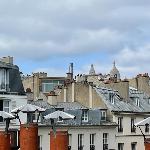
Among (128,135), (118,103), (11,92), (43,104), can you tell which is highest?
(11,92)

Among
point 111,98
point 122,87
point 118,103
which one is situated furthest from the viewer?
point 122,87

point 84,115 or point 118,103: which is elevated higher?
point 118,103

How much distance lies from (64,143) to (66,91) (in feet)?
107

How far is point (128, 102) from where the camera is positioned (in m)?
64.4

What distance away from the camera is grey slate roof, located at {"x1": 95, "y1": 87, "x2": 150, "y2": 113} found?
6100 cm

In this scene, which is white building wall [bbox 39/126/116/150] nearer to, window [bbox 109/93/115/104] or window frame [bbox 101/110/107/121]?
window frame [bbox 101/110/107/121]

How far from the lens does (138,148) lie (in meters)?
61.7

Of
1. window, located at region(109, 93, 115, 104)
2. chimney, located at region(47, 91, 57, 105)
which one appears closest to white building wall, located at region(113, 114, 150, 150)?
window, located at region(109, 93, 115, 104)

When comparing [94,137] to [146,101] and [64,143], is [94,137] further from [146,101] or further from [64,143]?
[64,143]

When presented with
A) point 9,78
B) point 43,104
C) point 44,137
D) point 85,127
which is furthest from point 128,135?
point 9,78

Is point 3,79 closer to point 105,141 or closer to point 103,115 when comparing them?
point 103,115

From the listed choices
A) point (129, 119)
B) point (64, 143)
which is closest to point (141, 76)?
point (129, 119)

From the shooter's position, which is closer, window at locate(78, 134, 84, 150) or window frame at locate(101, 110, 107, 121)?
window at locate(78, 134, 84, 150)

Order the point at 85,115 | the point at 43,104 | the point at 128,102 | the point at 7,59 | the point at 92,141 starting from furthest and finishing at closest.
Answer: the point at 128,102, the point at 85,115, the point at 43,104, the point at 92,141, the point at 7,59
